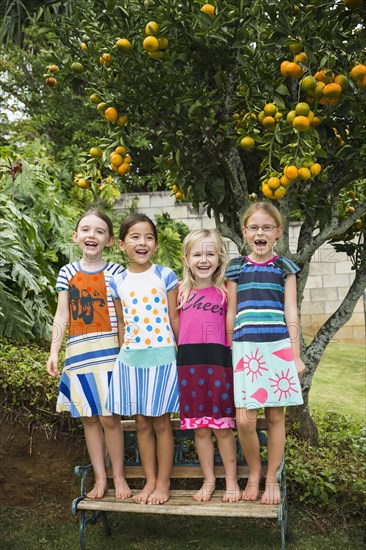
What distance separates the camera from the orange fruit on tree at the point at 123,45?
2825 millimetres

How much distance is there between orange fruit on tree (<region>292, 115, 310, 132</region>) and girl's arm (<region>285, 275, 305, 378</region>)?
67 cm

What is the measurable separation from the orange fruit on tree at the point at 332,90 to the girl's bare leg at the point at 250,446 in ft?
4.77

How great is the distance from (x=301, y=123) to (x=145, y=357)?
1.27 m

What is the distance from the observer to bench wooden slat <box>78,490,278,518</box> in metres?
2.69

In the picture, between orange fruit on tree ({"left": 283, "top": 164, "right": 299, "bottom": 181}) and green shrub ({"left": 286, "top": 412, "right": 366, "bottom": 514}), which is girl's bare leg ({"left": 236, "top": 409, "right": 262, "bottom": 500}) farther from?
orange fruit on tree ({"left": 283, "top": 164, "right": 299, "bottom": 181})

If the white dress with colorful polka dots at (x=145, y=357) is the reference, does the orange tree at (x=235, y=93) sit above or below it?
above

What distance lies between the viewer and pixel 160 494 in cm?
292

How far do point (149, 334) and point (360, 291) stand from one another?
1.50 metres

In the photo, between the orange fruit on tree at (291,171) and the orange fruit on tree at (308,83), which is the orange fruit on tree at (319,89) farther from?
the orange fruit on tree at (291,171)

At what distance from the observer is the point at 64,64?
3416 mm

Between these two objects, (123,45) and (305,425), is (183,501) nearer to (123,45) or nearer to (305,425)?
(305,425)

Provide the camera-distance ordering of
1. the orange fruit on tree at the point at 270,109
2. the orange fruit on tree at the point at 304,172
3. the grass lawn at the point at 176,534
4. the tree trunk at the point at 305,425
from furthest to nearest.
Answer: the tree trunk at the point at 305,425, the grass lawn at the point at 176,534, the orange fruit on tree at the point at 270,109, the orange fruit on tree at the point at 304,172

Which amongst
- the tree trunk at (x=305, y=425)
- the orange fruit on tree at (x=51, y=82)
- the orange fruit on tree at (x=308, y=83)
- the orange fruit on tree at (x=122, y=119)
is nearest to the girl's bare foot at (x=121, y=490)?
the tree trunk at (x=305, y=425)

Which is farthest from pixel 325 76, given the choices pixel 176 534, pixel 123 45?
pixel 176 534
